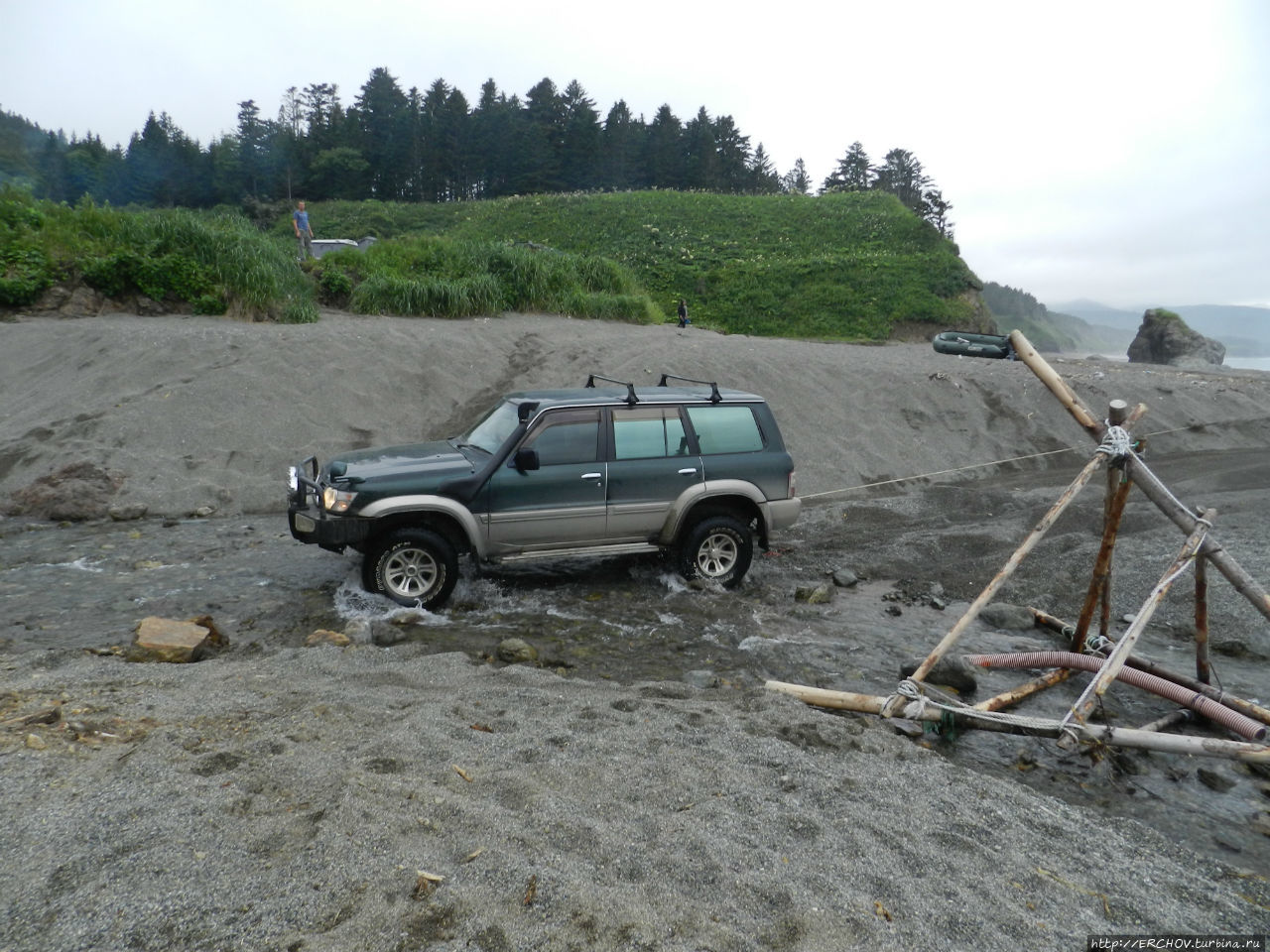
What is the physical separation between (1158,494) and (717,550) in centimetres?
391

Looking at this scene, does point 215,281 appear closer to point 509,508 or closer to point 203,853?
point 509,508

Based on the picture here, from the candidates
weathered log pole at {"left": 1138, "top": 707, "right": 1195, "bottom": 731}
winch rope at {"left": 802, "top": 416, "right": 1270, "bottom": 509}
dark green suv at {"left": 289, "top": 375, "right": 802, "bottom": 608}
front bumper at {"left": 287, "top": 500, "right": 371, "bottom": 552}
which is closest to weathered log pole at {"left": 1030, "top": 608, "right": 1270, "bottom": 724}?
weathered log pole at {"left": 1138, "top": 707, "right": 1195, "bottom": 731}

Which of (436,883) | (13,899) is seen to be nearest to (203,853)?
(13,899)

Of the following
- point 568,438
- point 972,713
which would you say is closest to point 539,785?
point 972,713

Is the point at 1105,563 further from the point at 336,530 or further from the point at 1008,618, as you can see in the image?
the point at 336,530

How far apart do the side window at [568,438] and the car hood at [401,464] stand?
665 millimetres

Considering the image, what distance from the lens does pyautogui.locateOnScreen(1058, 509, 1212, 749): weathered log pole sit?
4270 millimetres

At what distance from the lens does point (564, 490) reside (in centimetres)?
740

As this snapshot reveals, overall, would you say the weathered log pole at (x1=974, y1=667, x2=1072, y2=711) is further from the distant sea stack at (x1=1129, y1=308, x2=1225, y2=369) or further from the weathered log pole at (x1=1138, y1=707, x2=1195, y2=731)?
the distant sea stack at (x1=1129, y1=308, x2=1225, y2=369)

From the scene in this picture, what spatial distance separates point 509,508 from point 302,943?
4.79m

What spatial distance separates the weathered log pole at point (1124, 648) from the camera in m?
4.27

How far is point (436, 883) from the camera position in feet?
9.54

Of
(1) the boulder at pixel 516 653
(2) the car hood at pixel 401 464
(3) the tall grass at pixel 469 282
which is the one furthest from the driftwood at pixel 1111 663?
(3) the tall grass at pixel 469 282

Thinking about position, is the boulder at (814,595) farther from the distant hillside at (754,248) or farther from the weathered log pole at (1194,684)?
the distant hillside at (754,248)
